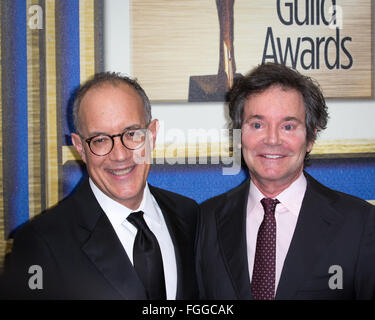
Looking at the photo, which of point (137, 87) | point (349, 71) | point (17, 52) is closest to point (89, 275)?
point (137, 87)

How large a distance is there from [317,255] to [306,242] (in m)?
0.05

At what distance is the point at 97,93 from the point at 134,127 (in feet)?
0.53

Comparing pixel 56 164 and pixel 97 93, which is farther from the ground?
pixel 97 93

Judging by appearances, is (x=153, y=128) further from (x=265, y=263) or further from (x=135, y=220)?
(x=265, y=263)

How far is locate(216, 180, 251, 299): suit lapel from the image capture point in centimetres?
131

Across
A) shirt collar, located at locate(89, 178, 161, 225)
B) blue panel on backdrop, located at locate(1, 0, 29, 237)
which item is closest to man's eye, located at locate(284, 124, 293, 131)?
shirt collar, located at locate(89, 178, 161, 225)

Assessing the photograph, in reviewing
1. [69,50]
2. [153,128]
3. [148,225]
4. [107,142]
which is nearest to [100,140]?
[107,142]

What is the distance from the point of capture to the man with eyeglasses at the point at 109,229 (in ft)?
3.99

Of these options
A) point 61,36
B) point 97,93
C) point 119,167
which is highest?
point 61,36

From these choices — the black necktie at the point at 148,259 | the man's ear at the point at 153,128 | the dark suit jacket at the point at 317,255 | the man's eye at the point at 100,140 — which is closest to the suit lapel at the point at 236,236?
the dark suit jacket at the point at 317,255

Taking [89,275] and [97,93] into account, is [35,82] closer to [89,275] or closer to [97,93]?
[97,93]

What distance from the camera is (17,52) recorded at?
5.03 ft

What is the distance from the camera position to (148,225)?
1.36 m

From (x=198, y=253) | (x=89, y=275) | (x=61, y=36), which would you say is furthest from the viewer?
(x=61, y=36)
